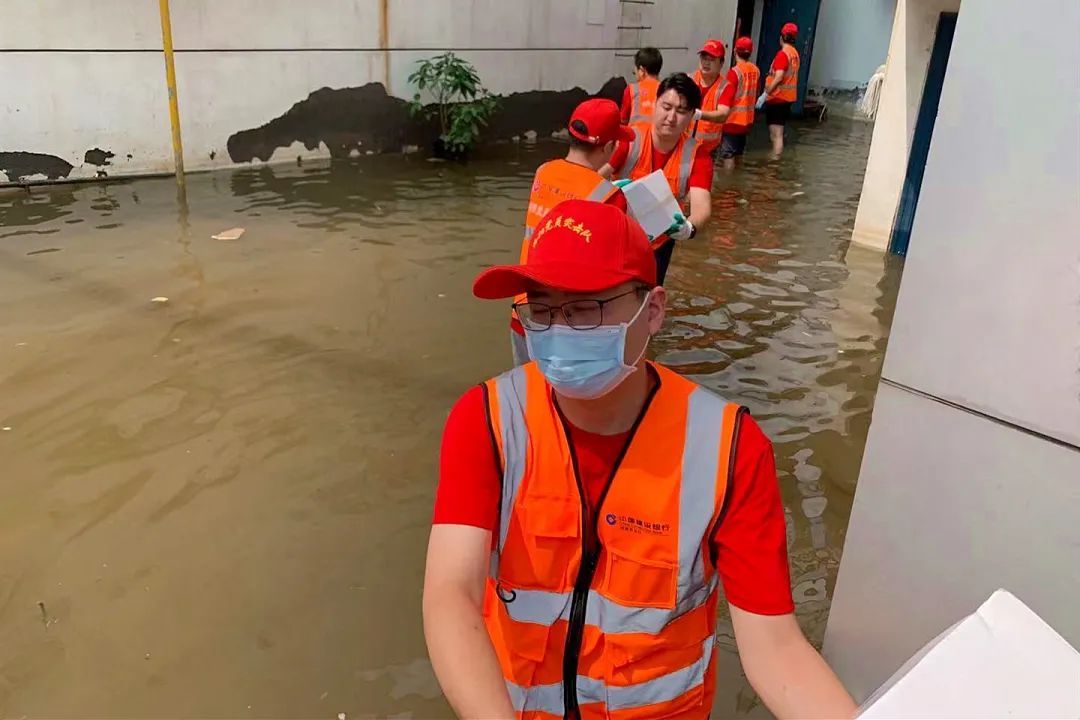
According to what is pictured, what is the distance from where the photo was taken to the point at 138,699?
2.64 metres

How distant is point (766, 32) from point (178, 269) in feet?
48.4

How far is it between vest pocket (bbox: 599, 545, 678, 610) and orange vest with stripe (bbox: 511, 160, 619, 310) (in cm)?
201

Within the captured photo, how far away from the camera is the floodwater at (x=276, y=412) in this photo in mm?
2828

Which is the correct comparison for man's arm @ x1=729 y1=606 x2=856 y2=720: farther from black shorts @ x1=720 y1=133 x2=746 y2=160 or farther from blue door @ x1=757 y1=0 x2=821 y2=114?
blue door @ x1=757 y1=0 x2=821 y2=114

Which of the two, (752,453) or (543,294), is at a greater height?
(543,294)

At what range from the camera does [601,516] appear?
1.65 meters

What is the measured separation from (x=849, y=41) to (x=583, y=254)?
18.2 metres

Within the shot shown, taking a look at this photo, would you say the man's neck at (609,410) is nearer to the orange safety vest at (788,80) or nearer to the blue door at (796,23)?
the orange safety vest at (788,80)

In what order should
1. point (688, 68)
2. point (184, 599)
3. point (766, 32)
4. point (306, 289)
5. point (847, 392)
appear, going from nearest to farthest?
point (184, 599)
point (847, 392)
point (306, 289)
point (688, 68)
point (766, 32)

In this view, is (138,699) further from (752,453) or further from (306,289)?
(306,289)

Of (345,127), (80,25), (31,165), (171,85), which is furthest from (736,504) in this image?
(345,127)

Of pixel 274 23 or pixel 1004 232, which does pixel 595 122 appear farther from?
pixel 274 23

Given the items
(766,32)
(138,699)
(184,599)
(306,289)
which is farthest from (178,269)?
(766,32)

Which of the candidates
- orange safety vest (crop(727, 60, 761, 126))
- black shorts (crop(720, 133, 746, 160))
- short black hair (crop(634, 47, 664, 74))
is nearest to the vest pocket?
short black hair (crop(634, 47, 664, 74))
